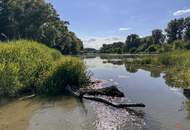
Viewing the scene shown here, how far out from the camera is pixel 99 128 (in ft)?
31.9

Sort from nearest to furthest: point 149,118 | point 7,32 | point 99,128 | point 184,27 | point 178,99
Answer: point 99,128
point 149,118
point 178,99
point 7,32
point 184,27

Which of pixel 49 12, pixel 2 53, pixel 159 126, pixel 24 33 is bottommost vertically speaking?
pixel 159 126

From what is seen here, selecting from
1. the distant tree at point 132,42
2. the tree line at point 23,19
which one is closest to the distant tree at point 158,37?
the distant tree at point 132,42

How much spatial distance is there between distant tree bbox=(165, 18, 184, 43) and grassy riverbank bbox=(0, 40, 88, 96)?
93.5 meters

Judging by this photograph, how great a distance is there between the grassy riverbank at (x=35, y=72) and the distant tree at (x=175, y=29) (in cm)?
9351

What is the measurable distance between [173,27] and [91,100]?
97869 millimetres

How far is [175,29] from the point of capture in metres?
106

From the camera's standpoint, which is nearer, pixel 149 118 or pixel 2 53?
pixel 149 118

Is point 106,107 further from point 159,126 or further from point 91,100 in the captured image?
point 159,126

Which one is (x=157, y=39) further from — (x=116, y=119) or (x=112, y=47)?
(x=116, y=119)

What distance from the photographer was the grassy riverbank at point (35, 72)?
14597mm

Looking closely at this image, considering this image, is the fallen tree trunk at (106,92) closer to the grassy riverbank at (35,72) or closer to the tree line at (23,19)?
the grassy riverbank at (35,72)

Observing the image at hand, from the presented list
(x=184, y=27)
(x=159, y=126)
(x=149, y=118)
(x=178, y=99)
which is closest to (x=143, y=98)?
(x=178, y=99)

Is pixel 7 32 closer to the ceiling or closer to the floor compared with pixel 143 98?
closer to the ceiling
